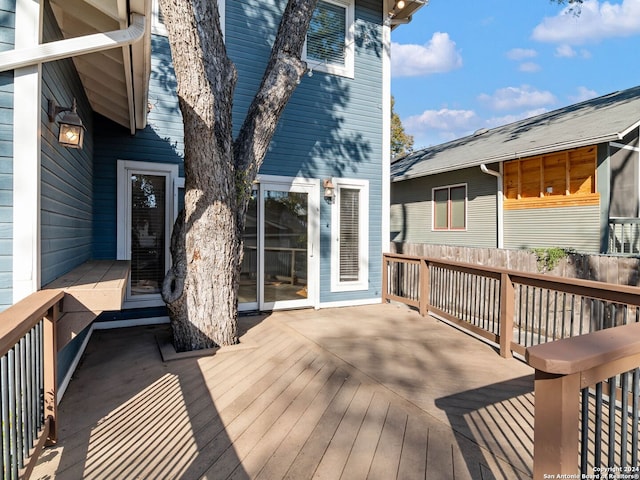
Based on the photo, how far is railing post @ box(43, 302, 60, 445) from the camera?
2115mm

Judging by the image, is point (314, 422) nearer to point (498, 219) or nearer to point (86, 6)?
point (86, 6)

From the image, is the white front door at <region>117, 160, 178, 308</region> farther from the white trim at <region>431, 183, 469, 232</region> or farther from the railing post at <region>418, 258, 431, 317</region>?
the white trim at <region>431, 183, 469, 232</region>

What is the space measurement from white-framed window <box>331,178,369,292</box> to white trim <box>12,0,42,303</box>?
167 inches

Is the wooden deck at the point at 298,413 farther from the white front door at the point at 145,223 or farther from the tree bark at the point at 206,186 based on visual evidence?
the white front door at the point at 145,223

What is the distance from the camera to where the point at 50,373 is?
215 centimetres

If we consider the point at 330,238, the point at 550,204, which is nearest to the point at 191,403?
the point at 330,238

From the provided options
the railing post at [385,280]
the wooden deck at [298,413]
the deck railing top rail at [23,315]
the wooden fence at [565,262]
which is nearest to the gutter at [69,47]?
the deck railing top rail at [23,315]

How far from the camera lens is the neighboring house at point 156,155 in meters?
2.12

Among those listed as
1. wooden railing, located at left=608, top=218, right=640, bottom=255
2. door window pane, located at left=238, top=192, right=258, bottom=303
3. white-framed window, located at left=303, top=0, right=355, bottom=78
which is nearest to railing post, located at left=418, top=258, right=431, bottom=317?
door window pane, located at left=238, top=192, right=258, bottom=303

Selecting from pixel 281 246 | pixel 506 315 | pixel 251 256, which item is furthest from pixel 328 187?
pixel 506 315

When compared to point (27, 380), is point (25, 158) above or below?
above

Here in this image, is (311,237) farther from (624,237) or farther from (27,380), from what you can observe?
(624,237)

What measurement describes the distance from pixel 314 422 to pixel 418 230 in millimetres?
9009

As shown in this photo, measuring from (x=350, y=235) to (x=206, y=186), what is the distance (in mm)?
3094
